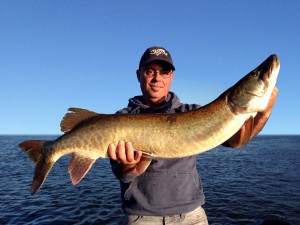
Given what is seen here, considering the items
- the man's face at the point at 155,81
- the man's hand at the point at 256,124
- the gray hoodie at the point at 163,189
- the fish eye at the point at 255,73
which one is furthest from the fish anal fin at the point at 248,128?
the man's face at the point at 155,81

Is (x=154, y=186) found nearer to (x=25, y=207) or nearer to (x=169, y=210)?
(x=169, y=210)

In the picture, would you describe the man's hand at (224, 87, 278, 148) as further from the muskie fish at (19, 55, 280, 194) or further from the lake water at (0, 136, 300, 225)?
the lake water at (0, 136, 300, 225)

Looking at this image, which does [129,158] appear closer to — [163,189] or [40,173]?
[163,189]

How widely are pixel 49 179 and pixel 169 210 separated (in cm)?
1853

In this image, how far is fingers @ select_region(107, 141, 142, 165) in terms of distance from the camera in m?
4.06

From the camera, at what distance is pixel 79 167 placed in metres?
4.35

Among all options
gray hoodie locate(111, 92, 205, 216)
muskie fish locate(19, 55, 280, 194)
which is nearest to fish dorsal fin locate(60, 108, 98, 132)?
muskie fish locate(19, 55, 280, 194)

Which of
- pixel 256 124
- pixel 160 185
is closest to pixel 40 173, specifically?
pixel 160 185

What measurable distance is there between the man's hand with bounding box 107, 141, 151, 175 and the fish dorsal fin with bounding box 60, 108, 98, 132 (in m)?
0.68

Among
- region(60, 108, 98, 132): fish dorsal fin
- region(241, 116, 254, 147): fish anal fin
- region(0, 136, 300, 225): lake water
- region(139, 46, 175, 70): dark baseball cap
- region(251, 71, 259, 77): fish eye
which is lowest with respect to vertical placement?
region(0, 136, 300, 225): lake water

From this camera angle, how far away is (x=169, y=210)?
4082mm

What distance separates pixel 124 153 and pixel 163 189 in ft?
2.47

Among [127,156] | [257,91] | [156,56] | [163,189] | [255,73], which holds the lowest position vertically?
[163,189]

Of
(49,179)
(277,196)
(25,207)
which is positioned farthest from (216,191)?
(49,179)
